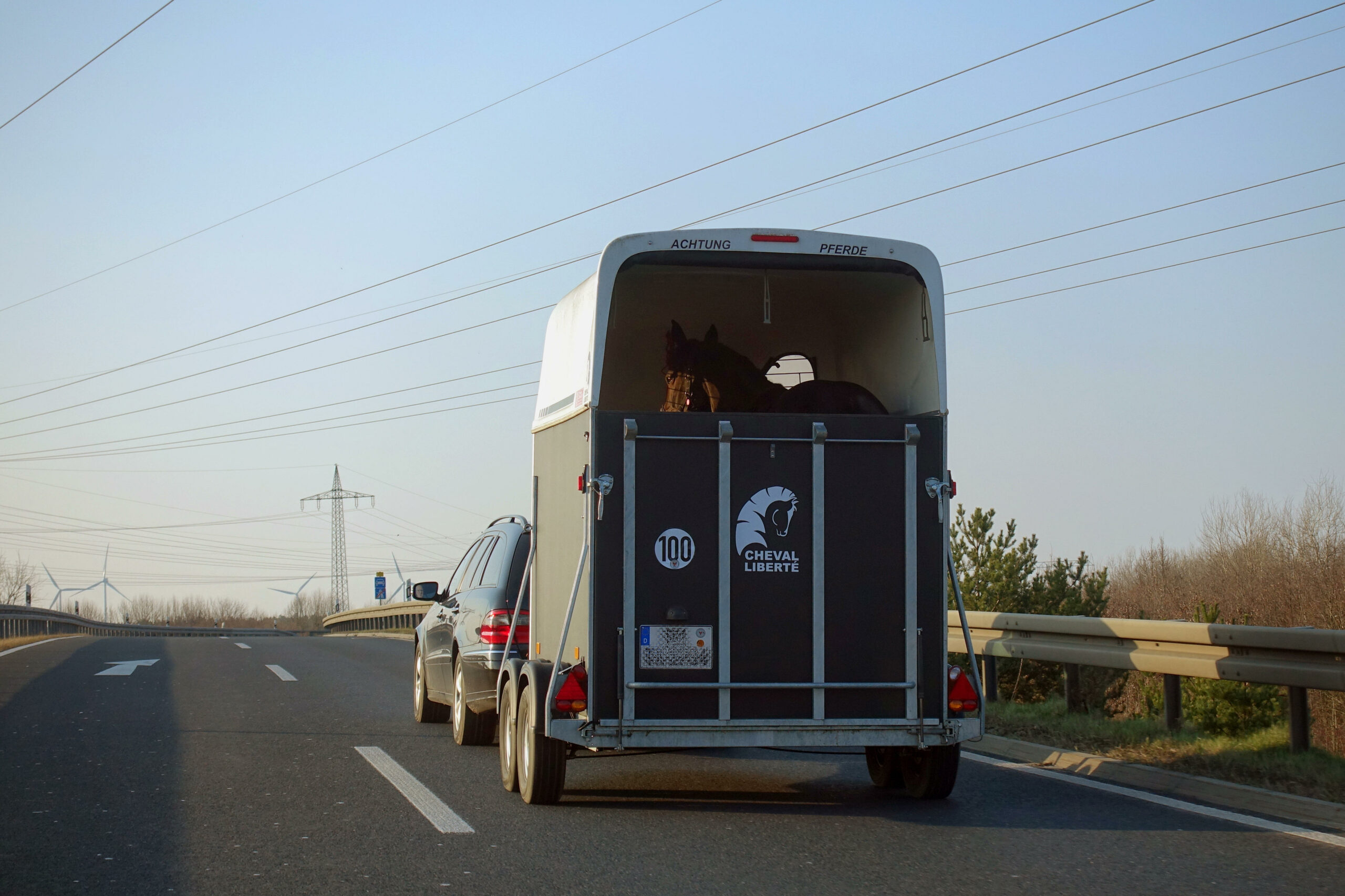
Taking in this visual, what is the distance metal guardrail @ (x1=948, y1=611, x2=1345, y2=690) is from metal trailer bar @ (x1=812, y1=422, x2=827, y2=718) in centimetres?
167

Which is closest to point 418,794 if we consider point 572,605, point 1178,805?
point 572,605

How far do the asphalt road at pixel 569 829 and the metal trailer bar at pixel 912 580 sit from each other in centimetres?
70

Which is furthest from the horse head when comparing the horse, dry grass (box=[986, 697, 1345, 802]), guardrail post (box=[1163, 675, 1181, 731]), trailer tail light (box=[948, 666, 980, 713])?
guardrail post (box=[1163, 675, 1181, 731])

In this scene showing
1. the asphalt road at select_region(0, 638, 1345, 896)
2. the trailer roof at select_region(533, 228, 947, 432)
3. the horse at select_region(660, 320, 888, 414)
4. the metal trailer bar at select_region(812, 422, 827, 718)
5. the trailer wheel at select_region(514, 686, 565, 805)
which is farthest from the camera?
the horse at select_region(660, 320, 888, 414)

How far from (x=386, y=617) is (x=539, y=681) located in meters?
35.3

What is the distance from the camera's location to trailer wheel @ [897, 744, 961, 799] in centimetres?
746

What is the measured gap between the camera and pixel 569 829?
6.72 meters

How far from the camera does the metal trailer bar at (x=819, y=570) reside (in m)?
7.04

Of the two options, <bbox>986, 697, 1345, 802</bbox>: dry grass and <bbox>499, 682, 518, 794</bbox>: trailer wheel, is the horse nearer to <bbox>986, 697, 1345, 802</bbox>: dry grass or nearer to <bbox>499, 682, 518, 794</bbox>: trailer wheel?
<bbox>499, 682, 518, 794</bbox>: trailer wheel

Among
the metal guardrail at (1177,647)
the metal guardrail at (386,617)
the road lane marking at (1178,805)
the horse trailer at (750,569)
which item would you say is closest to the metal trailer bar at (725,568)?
the horse trailer at (750,569)

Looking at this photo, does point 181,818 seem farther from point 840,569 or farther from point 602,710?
point 840,569

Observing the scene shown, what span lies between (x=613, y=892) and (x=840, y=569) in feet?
8.22

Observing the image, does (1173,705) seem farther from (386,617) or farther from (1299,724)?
(386,617)

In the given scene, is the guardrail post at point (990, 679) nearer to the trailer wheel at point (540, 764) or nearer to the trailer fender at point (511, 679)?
the trailer fender at point (511, 679)
